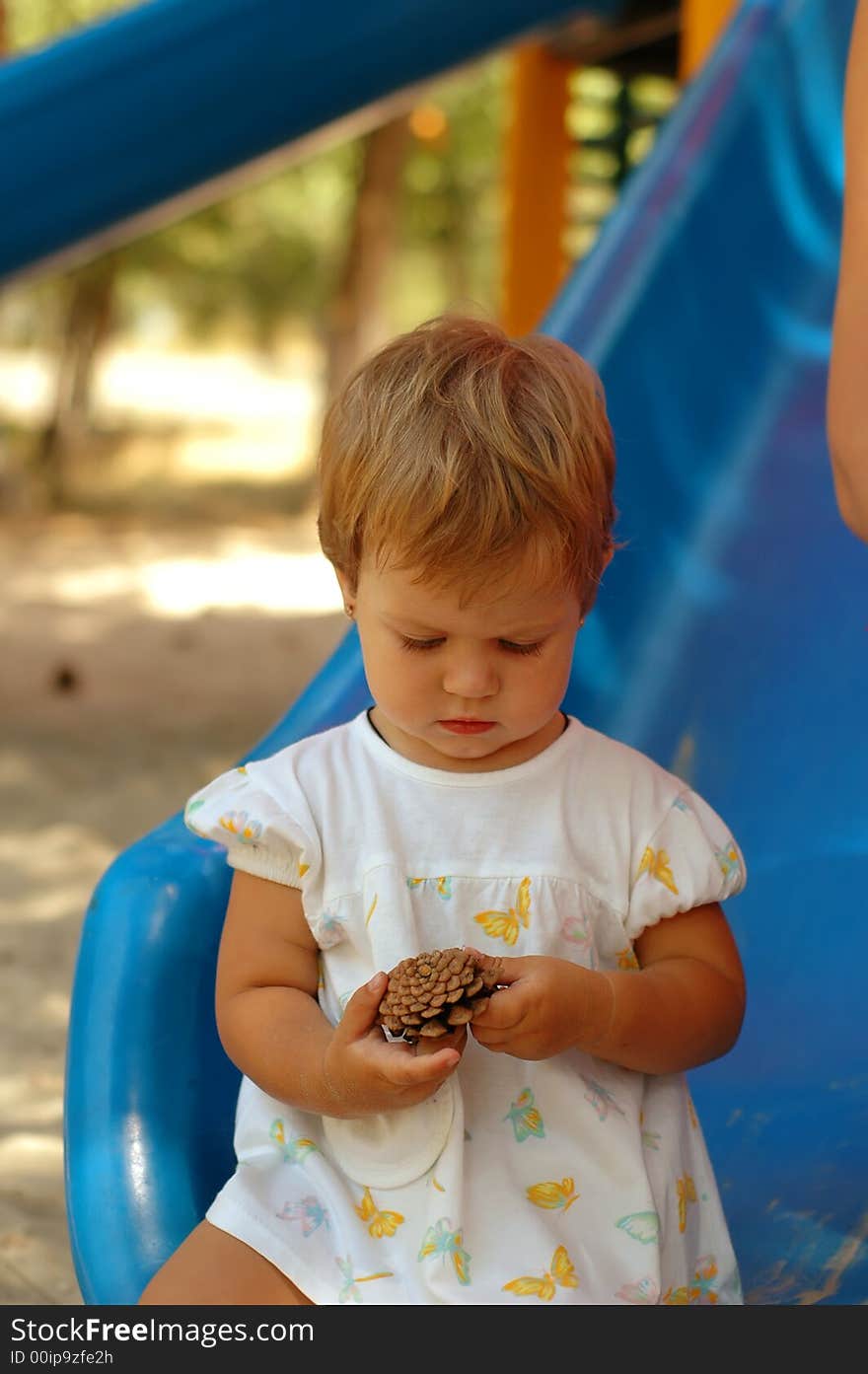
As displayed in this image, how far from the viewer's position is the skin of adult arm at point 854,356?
1.34m

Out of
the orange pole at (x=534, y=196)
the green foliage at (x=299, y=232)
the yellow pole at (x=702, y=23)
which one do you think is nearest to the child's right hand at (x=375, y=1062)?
the yellow pole at (x=702, y=23)

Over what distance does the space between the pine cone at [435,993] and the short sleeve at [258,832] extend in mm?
177

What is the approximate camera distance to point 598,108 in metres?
5.87

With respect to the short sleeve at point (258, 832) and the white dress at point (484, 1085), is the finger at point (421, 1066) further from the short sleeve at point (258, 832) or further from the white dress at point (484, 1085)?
the short sleeve at point (258, 832)

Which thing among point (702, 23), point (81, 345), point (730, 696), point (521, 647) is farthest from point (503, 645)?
point (81, 345)

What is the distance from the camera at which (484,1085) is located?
136cm

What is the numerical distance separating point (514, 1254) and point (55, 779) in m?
2.74

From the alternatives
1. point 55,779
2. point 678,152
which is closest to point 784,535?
point 678,152

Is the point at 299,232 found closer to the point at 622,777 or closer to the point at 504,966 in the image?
the point at 622,777

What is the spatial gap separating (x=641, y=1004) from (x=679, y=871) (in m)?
0.12

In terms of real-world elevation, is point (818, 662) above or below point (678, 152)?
below

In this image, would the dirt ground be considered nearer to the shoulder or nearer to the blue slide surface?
the blue slide surface

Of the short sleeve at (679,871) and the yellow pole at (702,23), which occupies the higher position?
the yellow pole at (702,23)

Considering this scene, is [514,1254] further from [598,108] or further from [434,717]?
[598,108]
